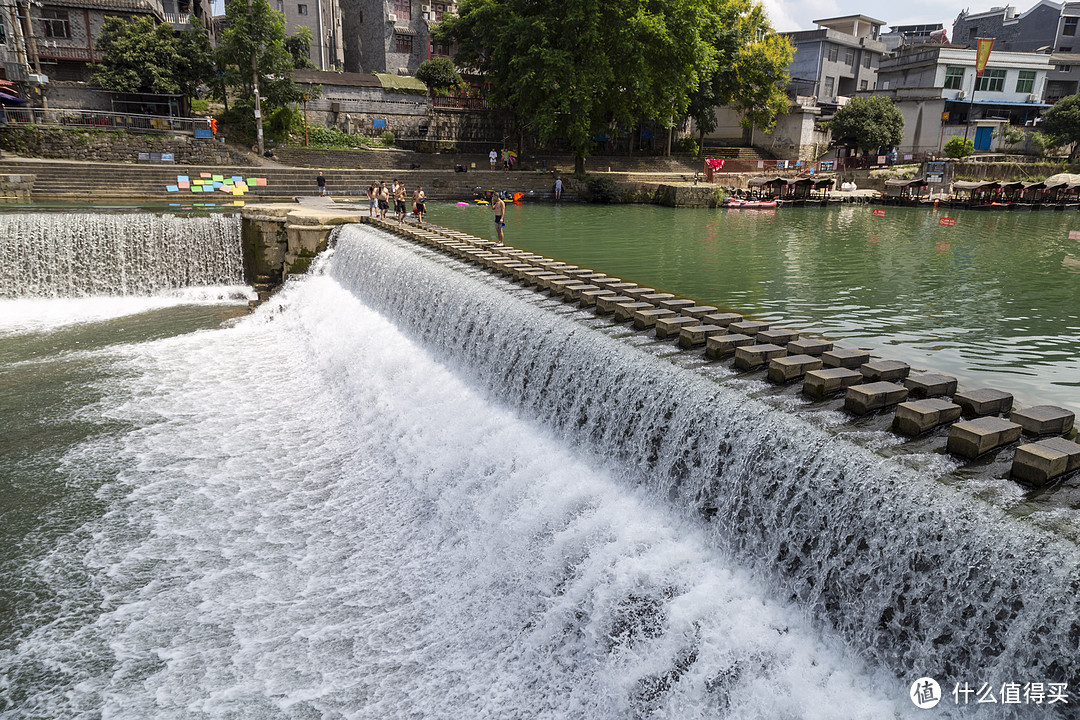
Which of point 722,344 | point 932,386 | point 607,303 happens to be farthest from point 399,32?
point 932,386

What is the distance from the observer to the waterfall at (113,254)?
664 inches

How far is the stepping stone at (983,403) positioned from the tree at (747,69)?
43.9 meters

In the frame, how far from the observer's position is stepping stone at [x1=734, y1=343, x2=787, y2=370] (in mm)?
6734

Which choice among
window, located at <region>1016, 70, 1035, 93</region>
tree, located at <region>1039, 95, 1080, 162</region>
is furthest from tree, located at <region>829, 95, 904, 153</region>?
window, located at <region>1016, 70, 1035, 93</region>

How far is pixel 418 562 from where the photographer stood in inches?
275

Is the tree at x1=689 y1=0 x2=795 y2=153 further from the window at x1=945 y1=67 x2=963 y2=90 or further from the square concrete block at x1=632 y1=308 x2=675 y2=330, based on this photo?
the square concrete block at x1=632 y1=308 x2=675 y2=330

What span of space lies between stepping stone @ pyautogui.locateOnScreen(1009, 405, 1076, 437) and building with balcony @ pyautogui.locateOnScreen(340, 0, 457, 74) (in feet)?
179

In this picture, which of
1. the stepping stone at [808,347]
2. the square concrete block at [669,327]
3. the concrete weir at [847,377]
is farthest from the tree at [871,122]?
the stepping stone at [808,347]

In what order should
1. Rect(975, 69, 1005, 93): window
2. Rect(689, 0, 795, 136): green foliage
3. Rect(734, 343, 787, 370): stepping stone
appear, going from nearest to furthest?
Rect(734, 343, 787, 370): stepping stone, Rect(689, 0, 795, 136): green foliage, Rect(975, 69, 1005, 93): window

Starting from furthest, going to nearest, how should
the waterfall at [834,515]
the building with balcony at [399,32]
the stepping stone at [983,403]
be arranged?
the building with balcony at [399,32]
the stepping stone at [983,403]
the waterfall at [834,515]

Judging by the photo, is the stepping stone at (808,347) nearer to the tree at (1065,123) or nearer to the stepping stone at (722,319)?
the stepping stone at (722,319)

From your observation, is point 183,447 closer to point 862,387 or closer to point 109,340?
point 109,340

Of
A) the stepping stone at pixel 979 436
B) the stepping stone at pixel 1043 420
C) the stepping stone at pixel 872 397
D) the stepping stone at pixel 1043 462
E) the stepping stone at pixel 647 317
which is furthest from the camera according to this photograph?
the stepping stone at pixel 647 317

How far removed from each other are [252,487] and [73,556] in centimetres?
199
